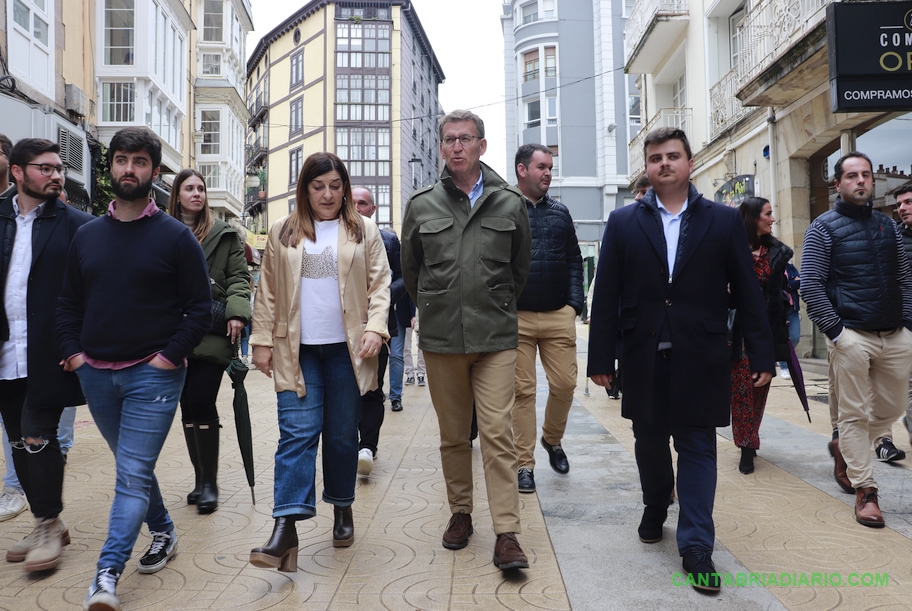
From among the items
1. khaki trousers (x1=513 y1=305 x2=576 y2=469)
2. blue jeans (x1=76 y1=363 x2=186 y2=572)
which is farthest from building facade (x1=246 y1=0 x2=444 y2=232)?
blue jeans (x1=76 y1=363 x2=186 y2=572)

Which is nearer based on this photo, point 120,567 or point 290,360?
point 120,567

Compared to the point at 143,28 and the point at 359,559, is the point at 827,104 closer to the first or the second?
the point at 359,559

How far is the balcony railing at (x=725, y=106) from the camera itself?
1516 centimetres

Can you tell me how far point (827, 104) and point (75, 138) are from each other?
14.3 meters

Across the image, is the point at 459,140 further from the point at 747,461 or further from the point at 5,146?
the point at 747,461

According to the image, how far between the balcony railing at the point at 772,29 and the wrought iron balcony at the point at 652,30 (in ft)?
11.7

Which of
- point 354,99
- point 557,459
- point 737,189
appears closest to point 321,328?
point 557,459

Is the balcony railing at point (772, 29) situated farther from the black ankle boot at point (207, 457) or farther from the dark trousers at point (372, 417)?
the black ankle boot at point (207, 457)

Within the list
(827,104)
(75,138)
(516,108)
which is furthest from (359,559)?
(516,108)

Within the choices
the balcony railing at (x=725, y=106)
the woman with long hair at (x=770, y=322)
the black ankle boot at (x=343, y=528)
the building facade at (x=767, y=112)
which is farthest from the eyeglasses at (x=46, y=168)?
the balcony railing at (x=725, y=106)

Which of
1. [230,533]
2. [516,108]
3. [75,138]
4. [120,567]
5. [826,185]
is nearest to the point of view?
[120,567]

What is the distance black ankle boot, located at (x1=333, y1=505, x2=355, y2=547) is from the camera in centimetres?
387

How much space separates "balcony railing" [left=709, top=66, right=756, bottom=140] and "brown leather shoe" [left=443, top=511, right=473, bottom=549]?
13328 mm

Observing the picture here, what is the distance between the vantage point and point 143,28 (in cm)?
1973
